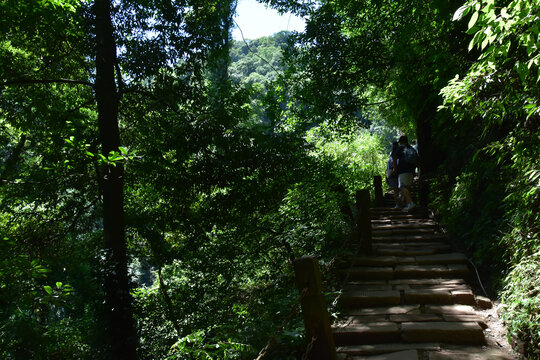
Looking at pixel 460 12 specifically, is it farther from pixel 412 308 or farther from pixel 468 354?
pixel 412 308

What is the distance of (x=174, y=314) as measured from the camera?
29.9ft

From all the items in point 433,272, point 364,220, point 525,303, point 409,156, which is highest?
point 409,156

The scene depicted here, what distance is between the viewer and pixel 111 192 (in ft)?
29.7

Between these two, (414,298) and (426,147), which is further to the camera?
(426,147)

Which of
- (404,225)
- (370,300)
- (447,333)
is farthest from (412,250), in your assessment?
(447,333)

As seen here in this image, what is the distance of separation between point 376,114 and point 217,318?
13.9m

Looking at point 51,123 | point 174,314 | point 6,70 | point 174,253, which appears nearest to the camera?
point 6,70

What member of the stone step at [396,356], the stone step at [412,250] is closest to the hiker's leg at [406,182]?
the stone step at [412,250]

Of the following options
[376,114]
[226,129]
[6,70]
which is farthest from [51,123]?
[376,114]

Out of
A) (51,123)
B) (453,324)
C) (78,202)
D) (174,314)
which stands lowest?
(174,314)

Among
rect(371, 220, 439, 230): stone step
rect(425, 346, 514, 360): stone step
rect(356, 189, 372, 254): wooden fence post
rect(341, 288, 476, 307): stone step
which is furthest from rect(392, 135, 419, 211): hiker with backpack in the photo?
rect(425, 346, 514, 360): stone step

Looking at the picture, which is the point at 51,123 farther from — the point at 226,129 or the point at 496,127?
the point at 496,127

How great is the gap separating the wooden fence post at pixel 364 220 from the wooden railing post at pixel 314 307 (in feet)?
11.2

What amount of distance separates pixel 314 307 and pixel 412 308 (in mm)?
1926
